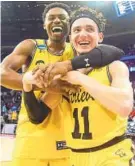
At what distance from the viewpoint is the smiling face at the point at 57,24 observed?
2582mm

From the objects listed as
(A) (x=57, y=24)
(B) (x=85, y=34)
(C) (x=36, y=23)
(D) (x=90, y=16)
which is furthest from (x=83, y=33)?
(C) (x=36, y=23)

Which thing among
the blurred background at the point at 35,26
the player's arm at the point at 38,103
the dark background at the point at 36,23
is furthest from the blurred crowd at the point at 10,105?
the player's arm at the point at 38,103

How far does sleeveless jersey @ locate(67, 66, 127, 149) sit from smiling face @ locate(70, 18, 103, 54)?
15 cm

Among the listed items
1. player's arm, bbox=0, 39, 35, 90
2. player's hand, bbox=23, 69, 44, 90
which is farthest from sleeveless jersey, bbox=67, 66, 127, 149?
player's arm, bbox=0, 39, 35, 90

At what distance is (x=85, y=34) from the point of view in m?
1.87

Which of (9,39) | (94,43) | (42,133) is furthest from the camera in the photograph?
(9,39)

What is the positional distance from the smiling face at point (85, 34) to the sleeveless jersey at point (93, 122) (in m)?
0.15

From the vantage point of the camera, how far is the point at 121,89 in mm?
1659

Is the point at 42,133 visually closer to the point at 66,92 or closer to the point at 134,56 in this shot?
the point at 66,92

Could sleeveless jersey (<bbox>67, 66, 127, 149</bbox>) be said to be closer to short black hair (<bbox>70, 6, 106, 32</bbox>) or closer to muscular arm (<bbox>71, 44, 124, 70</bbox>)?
muscular arm (<bbox>71, 44, 124, 70</bbox>)

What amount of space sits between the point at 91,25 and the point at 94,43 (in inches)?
4.0

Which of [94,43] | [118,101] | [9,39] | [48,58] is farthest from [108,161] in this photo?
[9,39]

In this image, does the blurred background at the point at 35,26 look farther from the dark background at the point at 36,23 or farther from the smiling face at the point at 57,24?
the smiling face at the point at 57,24

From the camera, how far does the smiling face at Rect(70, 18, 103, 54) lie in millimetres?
1885
